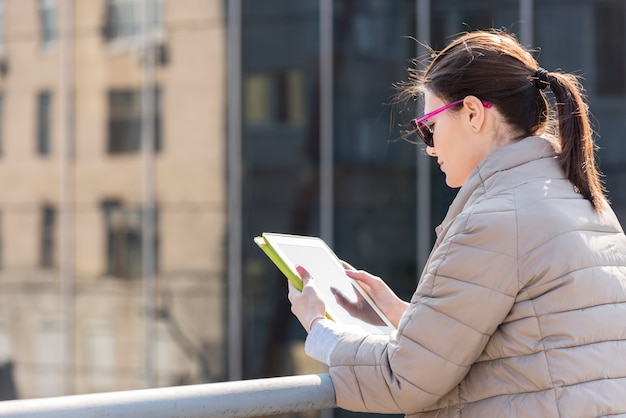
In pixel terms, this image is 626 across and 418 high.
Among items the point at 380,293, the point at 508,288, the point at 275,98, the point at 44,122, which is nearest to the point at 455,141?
the point at 508,288

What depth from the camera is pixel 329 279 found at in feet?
7.16

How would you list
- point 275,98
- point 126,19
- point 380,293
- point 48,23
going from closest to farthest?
point 380,293 → point 275,98 → point 126,19 → point 48,23

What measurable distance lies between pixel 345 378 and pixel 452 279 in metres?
0.29

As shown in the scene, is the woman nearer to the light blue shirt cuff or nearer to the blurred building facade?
the light blue shirt cuff

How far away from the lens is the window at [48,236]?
40.3ft

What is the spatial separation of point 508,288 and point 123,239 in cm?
1050

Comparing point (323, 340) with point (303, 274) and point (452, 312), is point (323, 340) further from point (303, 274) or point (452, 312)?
point (452, 312)

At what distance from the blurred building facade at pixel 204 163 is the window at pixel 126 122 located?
0.7 inches

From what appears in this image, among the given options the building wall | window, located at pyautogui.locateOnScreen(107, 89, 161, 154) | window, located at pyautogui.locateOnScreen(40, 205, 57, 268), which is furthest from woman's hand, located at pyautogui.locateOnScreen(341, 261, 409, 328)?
window, located at pyautogui.locateOnScreen(40, 205, 57, 268)

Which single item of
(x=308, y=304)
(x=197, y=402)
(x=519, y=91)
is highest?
(x=519, y=91)

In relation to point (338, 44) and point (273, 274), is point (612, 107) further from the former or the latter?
point (273, 274)

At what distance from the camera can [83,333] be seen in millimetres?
12156

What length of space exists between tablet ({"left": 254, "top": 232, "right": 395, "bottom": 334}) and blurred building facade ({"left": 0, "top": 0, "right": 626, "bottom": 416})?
7.49 metres

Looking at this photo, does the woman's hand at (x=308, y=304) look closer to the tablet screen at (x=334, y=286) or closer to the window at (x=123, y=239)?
the tablet screen at (x=334, y=286)
